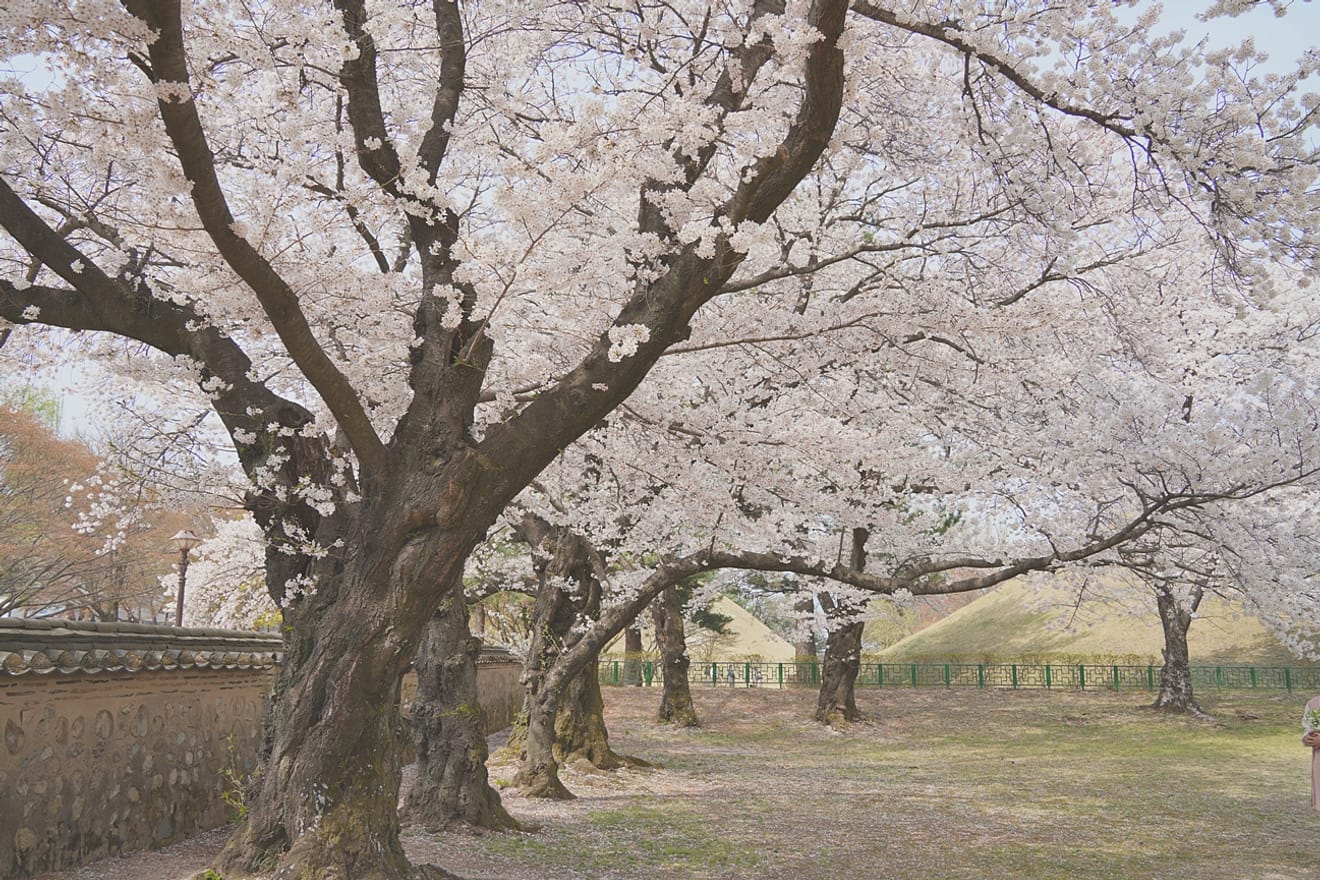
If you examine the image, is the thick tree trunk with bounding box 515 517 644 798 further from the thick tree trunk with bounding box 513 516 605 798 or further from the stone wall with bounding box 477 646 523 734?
the stone wall with bounding box 477 646 523 734

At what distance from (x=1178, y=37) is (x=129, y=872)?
314 inches

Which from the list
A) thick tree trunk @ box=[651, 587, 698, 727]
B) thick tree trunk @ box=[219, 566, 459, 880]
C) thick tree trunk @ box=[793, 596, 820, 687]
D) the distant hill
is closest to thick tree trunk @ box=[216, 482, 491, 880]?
thick tree trunk @ box=[219, 566, 459, 880]

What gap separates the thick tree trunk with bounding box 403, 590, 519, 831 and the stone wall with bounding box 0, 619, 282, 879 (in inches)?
63.3

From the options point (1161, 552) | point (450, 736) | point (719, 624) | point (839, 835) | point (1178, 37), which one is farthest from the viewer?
point (719, 624)

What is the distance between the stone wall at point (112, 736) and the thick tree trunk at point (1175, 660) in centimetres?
1734

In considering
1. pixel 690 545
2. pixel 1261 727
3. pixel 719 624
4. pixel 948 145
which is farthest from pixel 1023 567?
pixel 719 624

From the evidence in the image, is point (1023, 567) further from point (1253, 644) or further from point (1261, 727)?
point (1253, 644)

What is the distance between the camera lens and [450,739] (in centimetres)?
780

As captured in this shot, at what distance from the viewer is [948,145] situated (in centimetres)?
805

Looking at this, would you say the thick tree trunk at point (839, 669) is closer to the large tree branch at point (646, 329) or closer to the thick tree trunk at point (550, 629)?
the thick tree trunk at point (550, 629)

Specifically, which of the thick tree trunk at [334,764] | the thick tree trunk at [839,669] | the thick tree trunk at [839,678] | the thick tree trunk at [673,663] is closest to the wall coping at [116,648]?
the thick tree trunk at [334,764]

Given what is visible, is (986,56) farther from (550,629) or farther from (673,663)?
(673,663)

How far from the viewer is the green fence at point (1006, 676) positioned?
23.7m

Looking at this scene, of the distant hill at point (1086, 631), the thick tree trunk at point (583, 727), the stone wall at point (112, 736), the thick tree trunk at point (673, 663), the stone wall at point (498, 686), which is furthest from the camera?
the distant hill at point (1086, 631)
